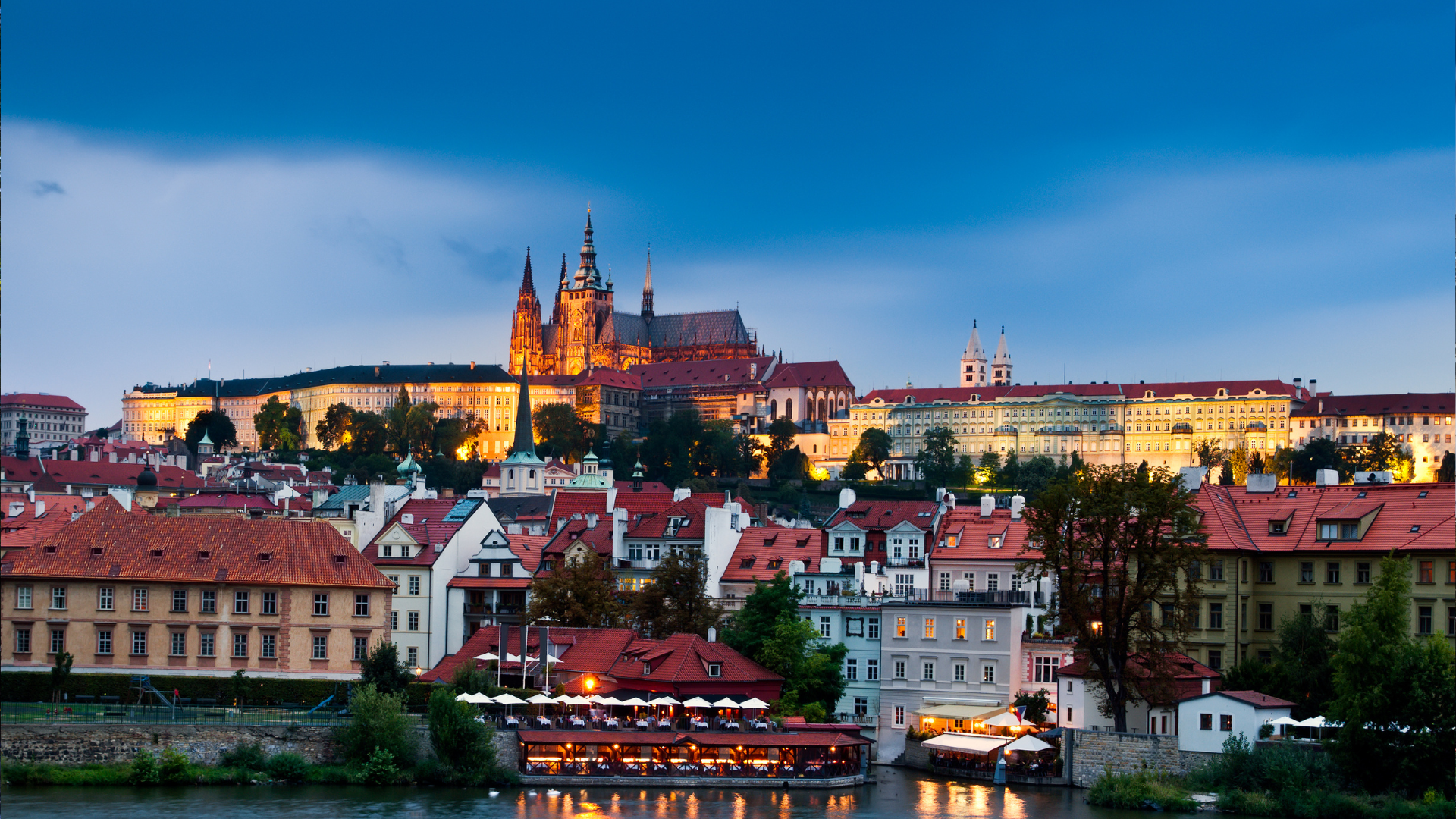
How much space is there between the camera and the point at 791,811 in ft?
171

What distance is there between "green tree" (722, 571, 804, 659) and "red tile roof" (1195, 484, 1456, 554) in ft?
48.0

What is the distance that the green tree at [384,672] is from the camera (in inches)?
2363

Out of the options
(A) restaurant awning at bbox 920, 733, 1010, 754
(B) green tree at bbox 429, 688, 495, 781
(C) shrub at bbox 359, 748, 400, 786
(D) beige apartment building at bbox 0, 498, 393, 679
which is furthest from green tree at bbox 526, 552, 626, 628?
(A) restaurant awning at bbox 920, 733, 1010, 754

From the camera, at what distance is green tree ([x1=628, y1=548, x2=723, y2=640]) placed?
68.5 meters

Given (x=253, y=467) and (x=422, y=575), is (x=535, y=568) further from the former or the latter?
(x=253, y=467)

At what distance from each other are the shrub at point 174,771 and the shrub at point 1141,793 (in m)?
25.9

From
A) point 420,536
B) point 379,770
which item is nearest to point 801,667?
point 379,770

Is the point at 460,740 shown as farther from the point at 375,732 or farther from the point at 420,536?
the point at 420,536

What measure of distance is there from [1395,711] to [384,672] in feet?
99.9

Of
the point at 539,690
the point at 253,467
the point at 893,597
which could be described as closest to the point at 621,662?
the point at 539,690

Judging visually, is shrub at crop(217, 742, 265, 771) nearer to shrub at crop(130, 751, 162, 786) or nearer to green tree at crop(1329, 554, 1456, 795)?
shrub at crop(130, 751, 162, 786)

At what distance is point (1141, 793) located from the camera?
177ft

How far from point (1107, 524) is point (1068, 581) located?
86.8 inches

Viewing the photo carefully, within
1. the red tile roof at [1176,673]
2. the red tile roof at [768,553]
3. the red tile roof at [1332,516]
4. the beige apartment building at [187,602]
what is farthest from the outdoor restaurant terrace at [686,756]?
the red tile roof at [1332,516]
